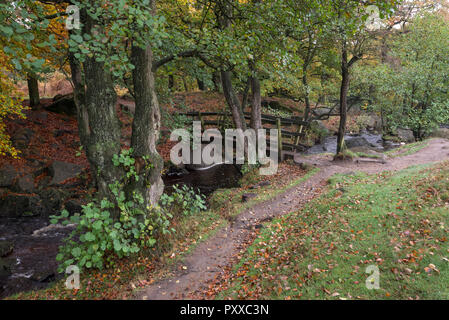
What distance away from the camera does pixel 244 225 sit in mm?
8266

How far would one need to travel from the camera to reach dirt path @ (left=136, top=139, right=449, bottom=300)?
18.2 feet

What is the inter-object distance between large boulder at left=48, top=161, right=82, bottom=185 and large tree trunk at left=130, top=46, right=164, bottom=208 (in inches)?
331

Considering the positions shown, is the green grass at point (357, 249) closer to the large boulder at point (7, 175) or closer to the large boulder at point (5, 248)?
the large boulder at point (5, 248)

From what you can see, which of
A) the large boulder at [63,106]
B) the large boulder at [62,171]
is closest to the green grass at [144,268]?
the large boulder at [62,171]

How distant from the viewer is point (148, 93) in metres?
6.56

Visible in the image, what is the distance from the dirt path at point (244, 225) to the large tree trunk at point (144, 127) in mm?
1750

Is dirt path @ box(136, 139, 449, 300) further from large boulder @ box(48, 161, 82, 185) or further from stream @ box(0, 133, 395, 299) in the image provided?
large boulder @ box(48, 161, 82, 185)

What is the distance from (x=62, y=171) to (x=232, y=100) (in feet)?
28.7

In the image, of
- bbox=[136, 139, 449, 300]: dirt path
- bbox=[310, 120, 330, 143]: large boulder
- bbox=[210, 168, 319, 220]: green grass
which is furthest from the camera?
bbox=[310, 120, 330, 143]: large boulder

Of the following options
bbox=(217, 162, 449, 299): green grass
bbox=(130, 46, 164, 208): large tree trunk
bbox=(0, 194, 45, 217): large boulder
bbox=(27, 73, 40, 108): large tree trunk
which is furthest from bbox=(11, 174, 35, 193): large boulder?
bbox=(217, 162, 449, 299): green grass

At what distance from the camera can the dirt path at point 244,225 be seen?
18.2 feet

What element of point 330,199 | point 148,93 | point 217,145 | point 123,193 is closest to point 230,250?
point 123,193

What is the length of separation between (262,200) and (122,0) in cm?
728

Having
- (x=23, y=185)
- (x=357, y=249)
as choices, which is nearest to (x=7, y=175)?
(x=23, y=185)
